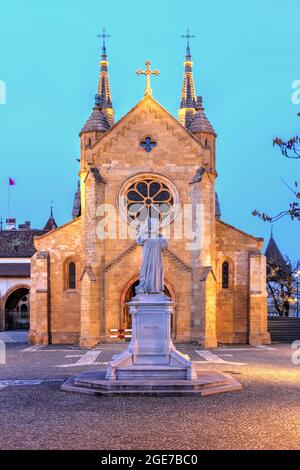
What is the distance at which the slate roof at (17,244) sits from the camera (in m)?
52.7

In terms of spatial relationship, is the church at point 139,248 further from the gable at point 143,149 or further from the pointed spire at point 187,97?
the pointed spire at point 187,97

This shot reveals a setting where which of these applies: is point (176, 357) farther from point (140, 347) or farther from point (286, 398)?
point (286, 398)

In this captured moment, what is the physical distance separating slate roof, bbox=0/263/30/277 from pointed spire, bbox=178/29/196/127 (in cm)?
1722

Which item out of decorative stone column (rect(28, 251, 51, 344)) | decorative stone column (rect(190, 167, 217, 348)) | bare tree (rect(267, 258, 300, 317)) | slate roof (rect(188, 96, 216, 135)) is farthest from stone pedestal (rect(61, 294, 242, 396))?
bare tree (rect(267, 258, 300, 317))

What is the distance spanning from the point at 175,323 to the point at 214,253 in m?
4.32

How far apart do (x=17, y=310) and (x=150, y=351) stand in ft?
130

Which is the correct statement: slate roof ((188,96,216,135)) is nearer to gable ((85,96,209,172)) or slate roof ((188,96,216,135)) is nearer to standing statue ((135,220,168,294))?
gable ((85,96,209,172))

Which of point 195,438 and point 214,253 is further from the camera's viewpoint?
point 214,253

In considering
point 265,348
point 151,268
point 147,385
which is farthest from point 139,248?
point 147,385

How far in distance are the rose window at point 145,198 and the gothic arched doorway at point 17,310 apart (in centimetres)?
2064

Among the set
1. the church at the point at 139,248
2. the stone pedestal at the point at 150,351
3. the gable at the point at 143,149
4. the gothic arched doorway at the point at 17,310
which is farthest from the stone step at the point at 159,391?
the gothic arched doorway at the point at 17,310

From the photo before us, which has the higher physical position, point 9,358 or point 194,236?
point 194,236

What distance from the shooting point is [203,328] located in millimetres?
31344
